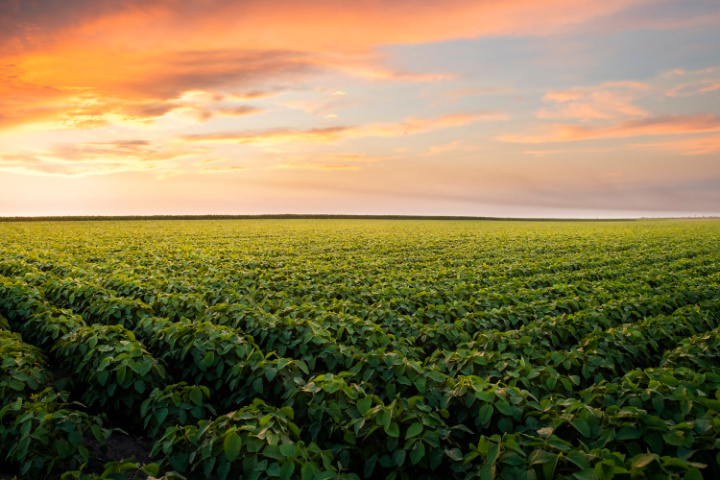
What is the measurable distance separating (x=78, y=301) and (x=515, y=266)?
13.8 metres

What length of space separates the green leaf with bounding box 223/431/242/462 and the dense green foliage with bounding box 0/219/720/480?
18 mm

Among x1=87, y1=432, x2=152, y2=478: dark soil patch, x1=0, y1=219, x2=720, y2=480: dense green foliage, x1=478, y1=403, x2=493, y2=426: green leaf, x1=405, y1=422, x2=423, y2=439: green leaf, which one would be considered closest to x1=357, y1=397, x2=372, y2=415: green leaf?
x1=0, y1=219, x2=720, y2=480: dense green foliage

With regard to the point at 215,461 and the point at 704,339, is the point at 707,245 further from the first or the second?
the point at 215,461

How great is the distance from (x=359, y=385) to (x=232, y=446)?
1.90 meters

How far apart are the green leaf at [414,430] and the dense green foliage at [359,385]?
13 millimetres

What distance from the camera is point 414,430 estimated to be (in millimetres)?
4156

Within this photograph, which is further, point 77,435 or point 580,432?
point 77,435

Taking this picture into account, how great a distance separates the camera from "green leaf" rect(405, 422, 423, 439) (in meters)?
4.12

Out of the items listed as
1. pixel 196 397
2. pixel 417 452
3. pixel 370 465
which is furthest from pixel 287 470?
pixel 196 397

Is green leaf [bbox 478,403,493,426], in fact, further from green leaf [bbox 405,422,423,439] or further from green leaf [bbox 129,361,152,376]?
green leaf [bbox 129,361,152,376]

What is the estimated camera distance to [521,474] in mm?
3488

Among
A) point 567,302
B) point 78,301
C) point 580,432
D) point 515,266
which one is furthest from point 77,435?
point 515,266

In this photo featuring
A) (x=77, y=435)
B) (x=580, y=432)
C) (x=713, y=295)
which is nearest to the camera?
(x=580, y=432)

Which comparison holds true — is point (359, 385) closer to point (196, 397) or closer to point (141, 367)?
point (196, 397)
